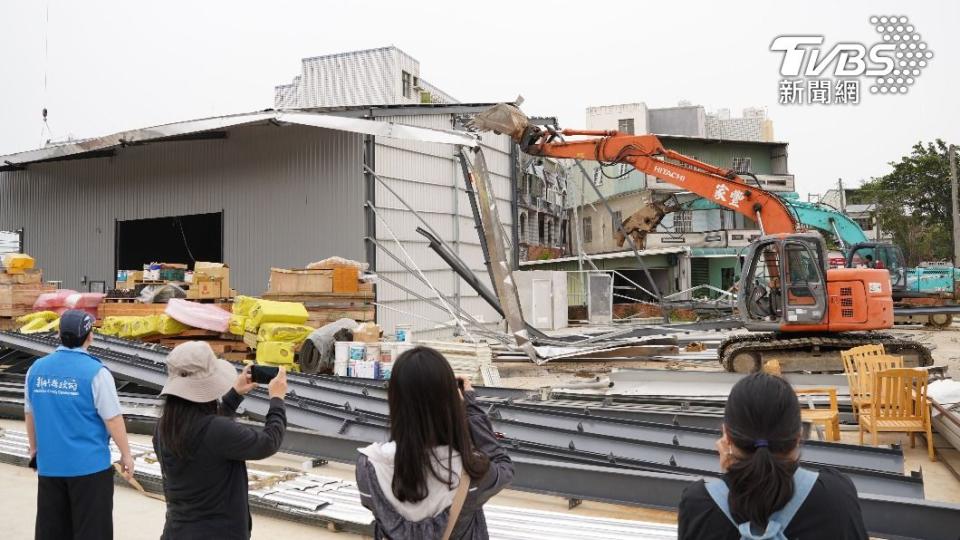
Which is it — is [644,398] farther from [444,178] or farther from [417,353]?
[444,178]

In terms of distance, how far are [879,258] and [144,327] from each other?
19.1 m

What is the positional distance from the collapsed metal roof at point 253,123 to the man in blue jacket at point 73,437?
34.6 feet

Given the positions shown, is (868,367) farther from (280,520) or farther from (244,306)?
(244,306)

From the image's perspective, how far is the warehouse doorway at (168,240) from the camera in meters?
24.3

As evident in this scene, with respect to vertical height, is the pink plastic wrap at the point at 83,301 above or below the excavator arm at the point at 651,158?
below

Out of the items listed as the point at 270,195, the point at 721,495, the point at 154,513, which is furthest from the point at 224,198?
the point at 721,495

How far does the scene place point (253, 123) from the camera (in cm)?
1914

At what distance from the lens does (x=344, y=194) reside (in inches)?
768

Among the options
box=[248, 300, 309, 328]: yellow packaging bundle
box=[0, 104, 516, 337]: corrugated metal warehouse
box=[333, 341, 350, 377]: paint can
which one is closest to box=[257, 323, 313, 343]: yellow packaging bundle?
box=[248, 300, 309, 328]: yellow packaging bundle

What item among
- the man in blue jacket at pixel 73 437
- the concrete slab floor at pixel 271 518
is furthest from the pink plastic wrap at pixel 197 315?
the man in blue jacket at pixel 73 437

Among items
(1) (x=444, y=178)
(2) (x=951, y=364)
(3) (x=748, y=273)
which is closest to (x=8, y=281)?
(1) (x=444, y=178)

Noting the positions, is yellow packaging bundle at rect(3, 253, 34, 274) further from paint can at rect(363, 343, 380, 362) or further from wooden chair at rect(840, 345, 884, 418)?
wooden chair at rect(840, 345, 884, 418)

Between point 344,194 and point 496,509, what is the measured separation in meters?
14.9

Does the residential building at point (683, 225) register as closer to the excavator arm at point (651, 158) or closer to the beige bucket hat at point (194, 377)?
the excavator arm at point (651, 158)
